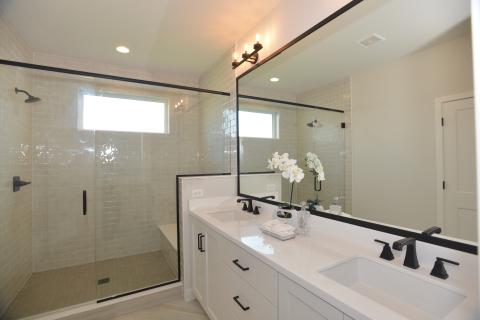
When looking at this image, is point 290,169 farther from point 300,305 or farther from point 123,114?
point 123,114

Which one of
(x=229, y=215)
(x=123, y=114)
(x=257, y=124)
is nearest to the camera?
(x=229, y=215)

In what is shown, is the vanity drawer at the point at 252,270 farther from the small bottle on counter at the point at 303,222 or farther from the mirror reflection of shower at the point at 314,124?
the mirror reflection of shower at the point at 314,124

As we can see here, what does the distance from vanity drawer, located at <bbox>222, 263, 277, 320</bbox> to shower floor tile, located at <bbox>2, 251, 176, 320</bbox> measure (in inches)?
43.5

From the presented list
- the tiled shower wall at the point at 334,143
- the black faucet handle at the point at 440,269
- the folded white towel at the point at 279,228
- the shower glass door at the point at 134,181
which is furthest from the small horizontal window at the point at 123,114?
the black faucet handle at the point at 440,269

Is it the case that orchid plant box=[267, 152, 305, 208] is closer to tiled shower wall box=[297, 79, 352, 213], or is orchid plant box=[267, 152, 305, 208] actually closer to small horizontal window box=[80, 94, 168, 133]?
tiled shower wall box=[297, 79, 352, 213]

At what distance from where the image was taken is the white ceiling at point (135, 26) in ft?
6.20

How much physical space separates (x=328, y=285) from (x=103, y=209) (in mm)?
2546

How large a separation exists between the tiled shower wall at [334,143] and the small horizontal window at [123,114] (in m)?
1.99

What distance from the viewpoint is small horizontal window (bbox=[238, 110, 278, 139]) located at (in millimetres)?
2152

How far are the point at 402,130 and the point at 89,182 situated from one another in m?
3.02

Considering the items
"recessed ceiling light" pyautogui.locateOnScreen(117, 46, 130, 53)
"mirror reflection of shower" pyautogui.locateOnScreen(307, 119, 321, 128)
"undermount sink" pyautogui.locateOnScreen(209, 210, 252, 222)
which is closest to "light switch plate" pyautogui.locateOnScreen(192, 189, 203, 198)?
"undermount sink" pyautogui.locateOnScreen(209, 210, 252, 222)

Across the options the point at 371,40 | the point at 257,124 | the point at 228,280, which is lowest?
the point at 228,280

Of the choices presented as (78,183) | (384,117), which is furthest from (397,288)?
(78,183)

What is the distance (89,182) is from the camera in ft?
8.77
